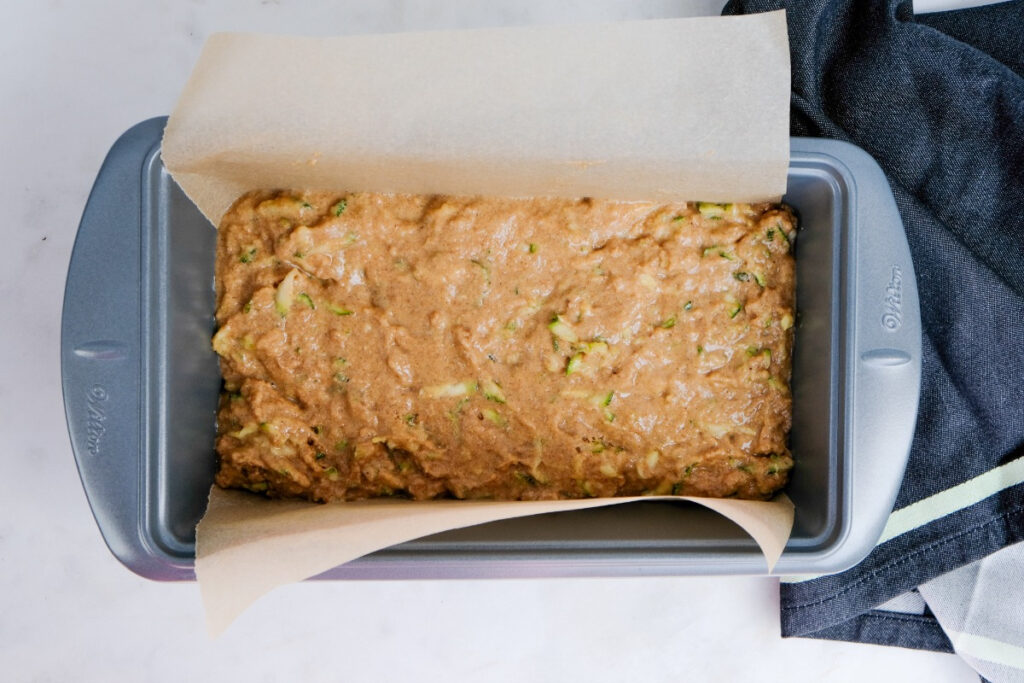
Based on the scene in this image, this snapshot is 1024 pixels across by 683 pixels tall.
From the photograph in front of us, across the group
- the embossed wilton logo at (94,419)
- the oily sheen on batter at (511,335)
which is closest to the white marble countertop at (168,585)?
the oily sheen on batter at (511,335)

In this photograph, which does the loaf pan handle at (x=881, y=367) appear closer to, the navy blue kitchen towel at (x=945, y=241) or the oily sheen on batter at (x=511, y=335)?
the oily sheen on batter at (x=511, y=335)

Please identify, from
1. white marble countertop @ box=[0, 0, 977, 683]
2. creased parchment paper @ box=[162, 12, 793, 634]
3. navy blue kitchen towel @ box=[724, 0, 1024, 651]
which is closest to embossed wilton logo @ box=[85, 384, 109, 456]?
creased parchment paper @ box=[162, 12, 793, 634]

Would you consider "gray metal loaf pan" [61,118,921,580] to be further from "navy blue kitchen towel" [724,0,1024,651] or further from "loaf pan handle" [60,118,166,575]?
"navy blue kitchen towel" [724,0,1024,651]

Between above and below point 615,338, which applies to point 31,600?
below

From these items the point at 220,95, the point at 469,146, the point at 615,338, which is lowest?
the point at 615,338

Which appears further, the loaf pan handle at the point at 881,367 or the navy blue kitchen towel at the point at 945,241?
the navy blue kitchen towel at the point at 945,241

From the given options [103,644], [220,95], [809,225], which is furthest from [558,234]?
[103,644]

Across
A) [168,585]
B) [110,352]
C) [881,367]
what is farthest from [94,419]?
[881,367]

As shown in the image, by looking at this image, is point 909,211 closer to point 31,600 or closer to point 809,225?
point 809,225

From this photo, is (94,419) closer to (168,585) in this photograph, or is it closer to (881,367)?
(168,585)
